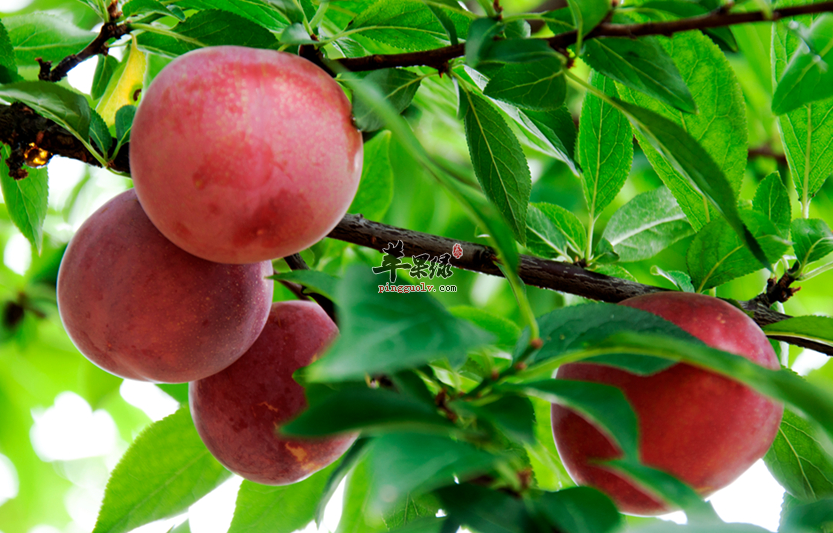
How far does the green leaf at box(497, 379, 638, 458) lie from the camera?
1.25ft

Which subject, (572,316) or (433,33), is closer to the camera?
(572,316)

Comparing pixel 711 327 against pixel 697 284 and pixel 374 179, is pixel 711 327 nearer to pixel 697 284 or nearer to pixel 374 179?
pixel 697 284

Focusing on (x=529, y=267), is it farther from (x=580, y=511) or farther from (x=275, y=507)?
(x=275, y=507)

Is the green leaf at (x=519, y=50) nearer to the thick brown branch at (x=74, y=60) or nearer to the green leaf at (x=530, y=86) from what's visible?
the green leaf at (x=530, y=86)

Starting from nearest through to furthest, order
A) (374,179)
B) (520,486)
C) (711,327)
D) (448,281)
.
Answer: (520,486) → (711,327) → (374,179) → (448,281)

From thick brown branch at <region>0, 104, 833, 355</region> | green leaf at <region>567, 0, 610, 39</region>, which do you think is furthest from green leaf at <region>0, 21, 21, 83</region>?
green leaf at <region>567, 0, 610, 39</region>

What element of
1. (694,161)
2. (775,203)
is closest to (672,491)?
(694,161)

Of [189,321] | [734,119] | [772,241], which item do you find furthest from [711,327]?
[189,321]

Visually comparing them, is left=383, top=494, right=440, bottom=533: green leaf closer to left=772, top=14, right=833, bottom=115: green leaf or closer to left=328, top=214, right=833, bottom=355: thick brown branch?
left=328, top=214, right=833, bottom=355: thick brown branch

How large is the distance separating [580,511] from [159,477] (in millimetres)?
653

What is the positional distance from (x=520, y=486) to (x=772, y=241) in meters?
0.41

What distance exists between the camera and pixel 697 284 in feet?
2.52

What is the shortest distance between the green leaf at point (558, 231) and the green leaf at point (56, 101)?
0.54 meters

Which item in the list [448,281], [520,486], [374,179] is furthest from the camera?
[448,281]
